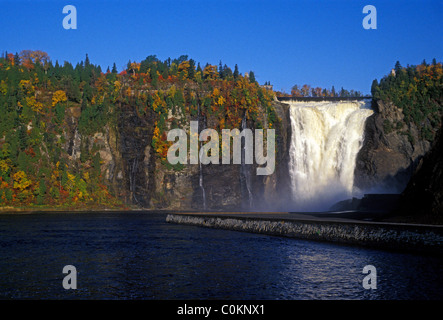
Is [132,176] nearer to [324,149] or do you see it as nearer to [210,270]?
[324,149]

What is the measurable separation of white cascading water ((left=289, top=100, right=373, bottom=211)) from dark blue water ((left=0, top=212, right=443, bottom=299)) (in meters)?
58.8

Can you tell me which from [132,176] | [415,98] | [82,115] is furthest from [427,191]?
[82,115]

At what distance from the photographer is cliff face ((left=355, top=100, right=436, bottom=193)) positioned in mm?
90312

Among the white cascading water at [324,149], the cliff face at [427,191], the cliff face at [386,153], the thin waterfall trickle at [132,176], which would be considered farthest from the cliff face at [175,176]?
the cliff face at [427,191]

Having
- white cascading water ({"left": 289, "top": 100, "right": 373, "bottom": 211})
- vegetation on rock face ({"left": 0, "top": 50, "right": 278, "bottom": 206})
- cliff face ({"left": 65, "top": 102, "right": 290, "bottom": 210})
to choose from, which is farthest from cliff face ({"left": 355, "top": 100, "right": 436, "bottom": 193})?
vegetation on rock face ({"left": 0, "top": 50, "right": 278, "bottom": 206})

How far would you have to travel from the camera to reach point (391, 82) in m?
107

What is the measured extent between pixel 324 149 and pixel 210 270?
7684 cm

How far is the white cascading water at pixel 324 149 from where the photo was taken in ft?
302

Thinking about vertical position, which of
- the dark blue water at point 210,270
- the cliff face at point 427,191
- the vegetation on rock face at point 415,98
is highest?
the vegetation on rock face at point 415,98

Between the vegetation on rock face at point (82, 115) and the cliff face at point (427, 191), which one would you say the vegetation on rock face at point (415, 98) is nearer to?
the vegetation on rock face at point (82, 115)

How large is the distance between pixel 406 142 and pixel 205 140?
4432cm

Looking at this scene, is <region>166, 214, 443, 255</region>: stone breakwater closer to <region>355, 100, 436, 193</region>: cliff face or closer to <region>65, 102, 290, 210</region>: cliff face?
<region>65, 102, 290, 210</region>: cliff face

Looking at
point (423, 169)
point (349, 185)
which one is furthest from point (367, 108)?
point (423, 169)

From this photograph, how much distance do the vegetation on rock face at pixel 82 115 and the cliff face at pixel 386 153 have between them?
22.7m
